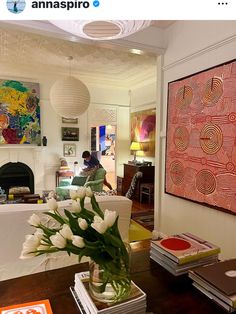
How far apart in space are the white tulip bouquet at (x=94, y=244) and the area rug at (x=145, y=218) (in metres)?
3.13

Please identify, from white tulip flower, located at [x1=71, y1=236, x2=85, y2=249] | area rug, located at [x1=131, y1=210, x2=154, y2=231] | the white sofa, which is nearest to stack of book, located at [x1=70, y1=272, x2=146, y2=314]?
white tulip flower, located at [x1=71, y1=236, x2=85, y2=249]

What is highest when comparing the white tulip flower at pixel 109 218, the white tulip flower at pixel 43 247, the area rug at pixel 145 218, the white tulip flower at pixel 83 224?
the white tulip flower at pixel 109 218

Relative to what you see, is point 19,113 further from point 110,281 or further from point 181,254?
point 110,281

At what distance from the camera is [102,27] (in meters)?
1.43

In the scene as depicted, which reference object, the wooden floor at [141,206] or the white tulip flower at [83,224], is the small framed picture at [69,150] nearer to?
the wooden floor at [141,206]

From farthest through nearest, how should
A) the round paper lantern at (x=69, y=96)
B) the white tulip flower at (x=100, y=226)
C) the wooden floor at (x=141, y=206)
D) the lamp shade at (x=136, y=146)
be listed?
the lamp shade at (x=136, y=146) < the wooden floor at (x=141, y=206) < the round paper lantern at (x=69, y=96) < the white tulip flower at (x=100, y=226)

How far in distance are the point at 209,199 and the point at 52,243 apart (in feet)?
6.54

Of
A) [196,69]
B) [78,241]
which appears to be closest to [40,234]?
[78,241]

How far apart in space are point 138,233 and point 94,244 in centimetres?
288

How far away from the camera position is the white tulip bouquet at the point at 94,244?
812 mm

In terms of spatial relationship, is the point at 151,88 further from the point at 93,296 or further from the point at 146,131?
the point at 93,296
